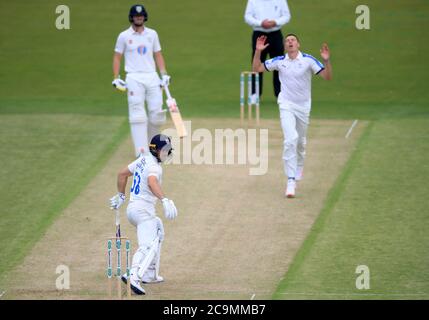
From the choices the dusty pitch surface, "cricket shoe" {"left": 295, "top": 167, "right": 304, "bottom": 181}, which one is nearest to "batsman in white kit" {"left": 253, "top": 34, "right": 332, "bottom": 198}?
"cricket shoe" {"left": 295, "top": 167, "right": 304, "bottom": 181}

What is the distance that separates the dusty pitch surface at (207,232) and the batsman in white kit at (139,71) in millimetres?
757

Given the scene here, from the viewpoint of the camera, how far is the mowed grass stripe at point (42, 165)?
1595cm

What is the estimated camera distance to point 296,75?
17.2 metres

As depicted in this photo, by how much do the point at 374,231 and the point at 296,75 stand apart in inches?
115

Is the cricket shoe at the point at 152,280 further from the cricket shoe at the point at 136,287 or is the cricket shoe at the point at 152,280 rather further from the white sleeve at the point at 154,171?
the white sleeve at the point at 154,171

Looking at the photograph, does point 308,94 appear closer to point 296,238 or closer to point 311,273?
point 296,238

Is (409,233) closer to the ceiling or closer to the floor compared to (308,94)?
closer to the floor

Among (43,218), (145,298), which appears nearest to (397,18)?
(43,218)

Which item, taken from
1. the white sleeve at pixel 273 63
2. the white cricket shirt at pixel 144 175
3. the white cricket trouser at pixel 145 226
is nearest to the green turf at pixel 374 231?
the white cricket trouser at pixel 145 226

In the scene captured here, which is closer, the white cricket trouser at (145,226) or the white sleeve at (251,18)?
the white cricket trouser at (145,226)

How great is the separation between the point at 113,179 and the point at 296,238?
3886 millimetres

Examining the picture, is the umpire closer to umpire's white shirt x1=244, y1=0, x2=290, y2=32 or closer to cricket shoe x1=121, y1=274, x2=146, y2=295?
umpire's white shirt x1=244, y1=0, x2=290, y2=32

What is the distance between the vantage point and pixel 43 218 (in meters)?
16.3

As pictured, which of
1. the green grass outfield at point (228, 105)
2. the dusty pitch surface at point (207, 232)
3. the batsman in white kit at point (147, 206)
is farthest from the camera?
the green grass outfield at point (228, 105)
